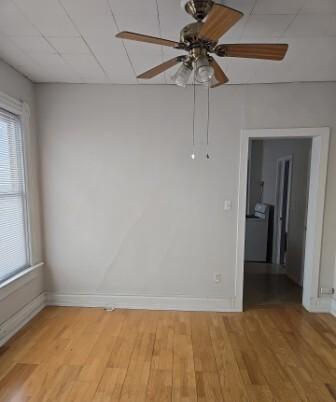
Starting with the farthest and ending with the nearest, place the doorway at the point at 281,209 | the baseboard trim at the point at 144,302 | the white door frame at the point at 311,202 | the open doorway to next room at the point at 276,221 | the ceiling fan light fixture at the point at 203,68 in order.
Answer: the doorway at the point at 281,209
the open doorway to next room at the point at 276,221
the baseboard trim at the point at 144,302
the white door frame at the point at 311,202
the ceiling fan light fixture at the point at 203,68

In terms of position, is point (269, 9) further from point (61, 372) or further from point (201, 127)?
point (61, 372)

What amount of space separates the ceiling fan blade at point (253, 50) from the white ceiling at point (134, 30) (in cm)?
37

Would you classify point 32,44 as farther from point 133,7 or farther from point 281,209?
point 281,209

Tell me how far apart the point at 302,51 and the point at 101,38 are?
5.54 feet

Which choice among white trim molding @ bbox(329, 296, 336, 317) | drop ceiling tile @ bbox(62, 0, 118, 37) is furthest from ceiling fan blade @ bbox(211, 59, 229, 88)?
white trim molding @ bbox(329, 296, 336, 317)

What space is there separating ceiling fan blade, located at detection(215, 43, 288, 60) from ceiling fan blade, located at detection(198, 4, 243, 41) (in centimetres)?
15

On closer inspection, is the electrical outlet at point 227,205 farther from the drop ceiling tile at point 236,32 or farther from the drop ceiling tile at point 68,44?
the drop ceiling tile at point 68,44

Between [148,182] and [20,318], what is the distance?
6.69 feet

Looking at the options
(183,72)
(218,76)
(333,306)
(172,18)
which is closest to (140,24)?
(172,18)

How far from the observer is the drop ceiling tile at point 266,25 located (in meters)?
1.72

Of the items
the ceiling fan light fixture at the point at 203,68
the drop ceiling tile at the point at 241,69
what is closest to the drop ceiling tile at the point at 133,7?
the ceiling fan light fixture at the point at 203,68

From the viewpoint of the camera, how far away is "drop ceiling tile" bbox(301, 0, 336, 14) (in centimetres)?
157

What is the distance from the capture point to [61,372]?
2.06 meters

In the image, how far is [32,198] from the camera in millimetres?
2939
